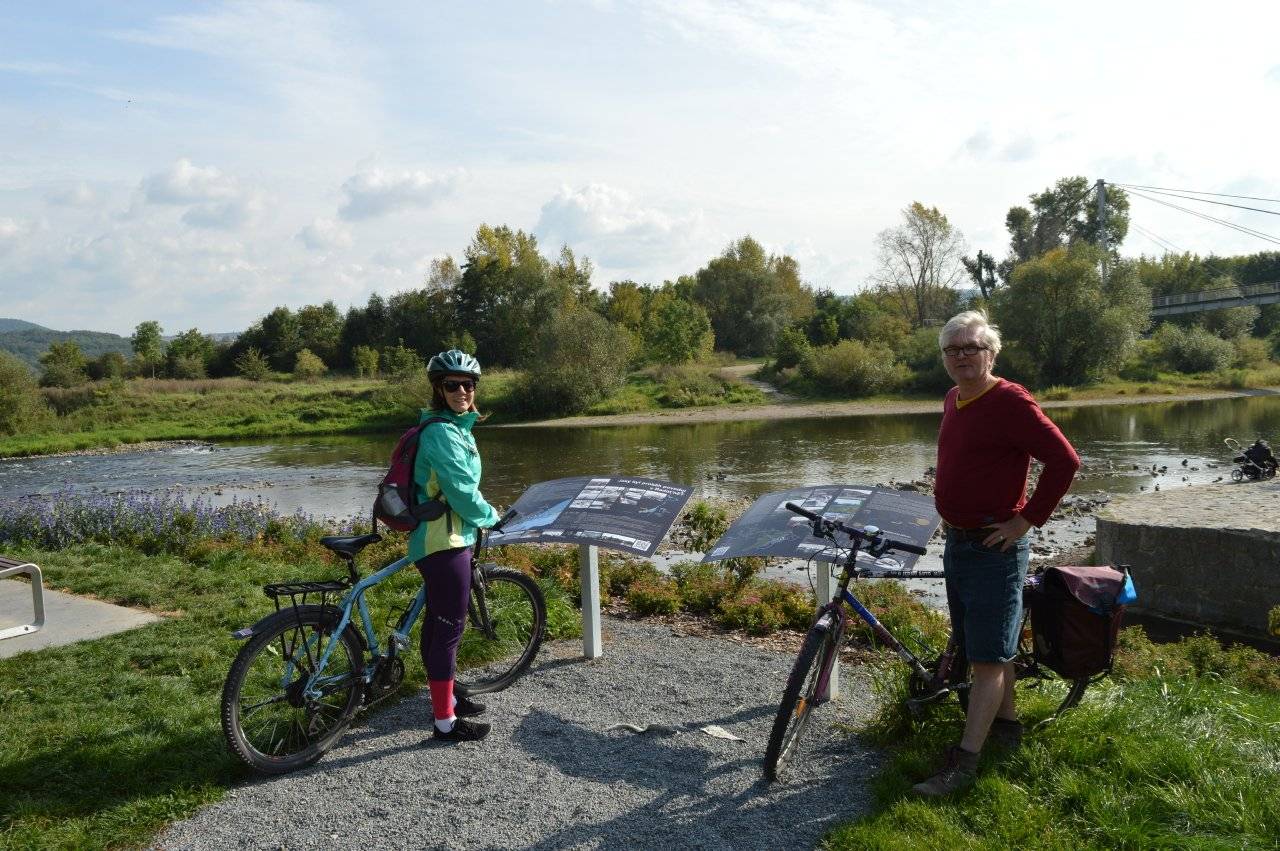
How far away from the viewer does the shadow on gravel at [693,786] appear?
3.94 meters

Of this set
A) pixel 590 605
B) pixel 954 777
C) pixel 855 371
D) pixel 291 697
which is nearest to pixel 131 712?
pixel 291 697

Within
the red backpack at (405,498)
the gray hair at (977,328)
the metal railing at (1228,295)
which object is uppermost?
the metal railing at (1228,295)

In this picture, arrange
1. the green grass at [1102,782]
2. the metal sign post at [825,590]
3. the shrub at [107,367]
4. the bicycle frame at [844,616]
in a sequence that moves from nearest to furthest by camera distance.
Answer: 1. the green grass at [1102,782]
2. the bicycle frame at [844,616]
3. the metal sign post at [825,590]
4. the shrub at [107,367]

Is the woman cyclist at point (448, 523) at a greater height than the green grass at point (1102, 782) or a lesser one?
greater

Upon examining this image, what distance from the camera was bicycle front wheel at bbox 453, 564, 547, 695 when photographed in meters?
5.83

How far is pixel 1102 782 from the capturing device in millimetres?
4043

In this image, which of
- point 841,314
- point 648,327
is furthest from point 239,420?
point 841,314

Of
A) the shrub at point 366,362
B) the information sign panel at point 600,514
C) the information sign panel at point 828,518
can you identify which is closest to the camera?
the information sign panel at point 828,518

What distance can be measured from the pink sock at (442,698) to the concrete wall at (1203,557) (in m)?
9.47

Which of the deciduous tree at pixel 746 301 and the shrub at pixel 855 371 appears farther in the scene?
the deciduous tree at pixel 746 301

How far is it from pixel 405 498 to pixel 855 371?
5401 cm

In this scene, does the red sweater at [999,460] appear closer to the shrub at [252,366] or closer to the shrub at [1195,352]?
the shrub at [1195,352]

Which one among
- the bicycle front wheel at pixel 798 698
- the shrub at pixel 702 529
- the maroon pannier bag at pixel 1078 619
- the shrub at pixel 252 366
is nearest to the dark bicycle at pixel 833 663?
the bicycle front wheel at pixel 798 698

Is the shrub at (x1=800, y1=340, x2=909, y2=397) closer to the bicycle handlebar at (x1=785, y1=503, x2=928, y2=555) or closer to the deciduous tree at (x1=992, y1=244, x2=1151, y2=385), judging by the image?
the deciduous tree at (x1=992, y1=244, x2=1151, y2=385)
